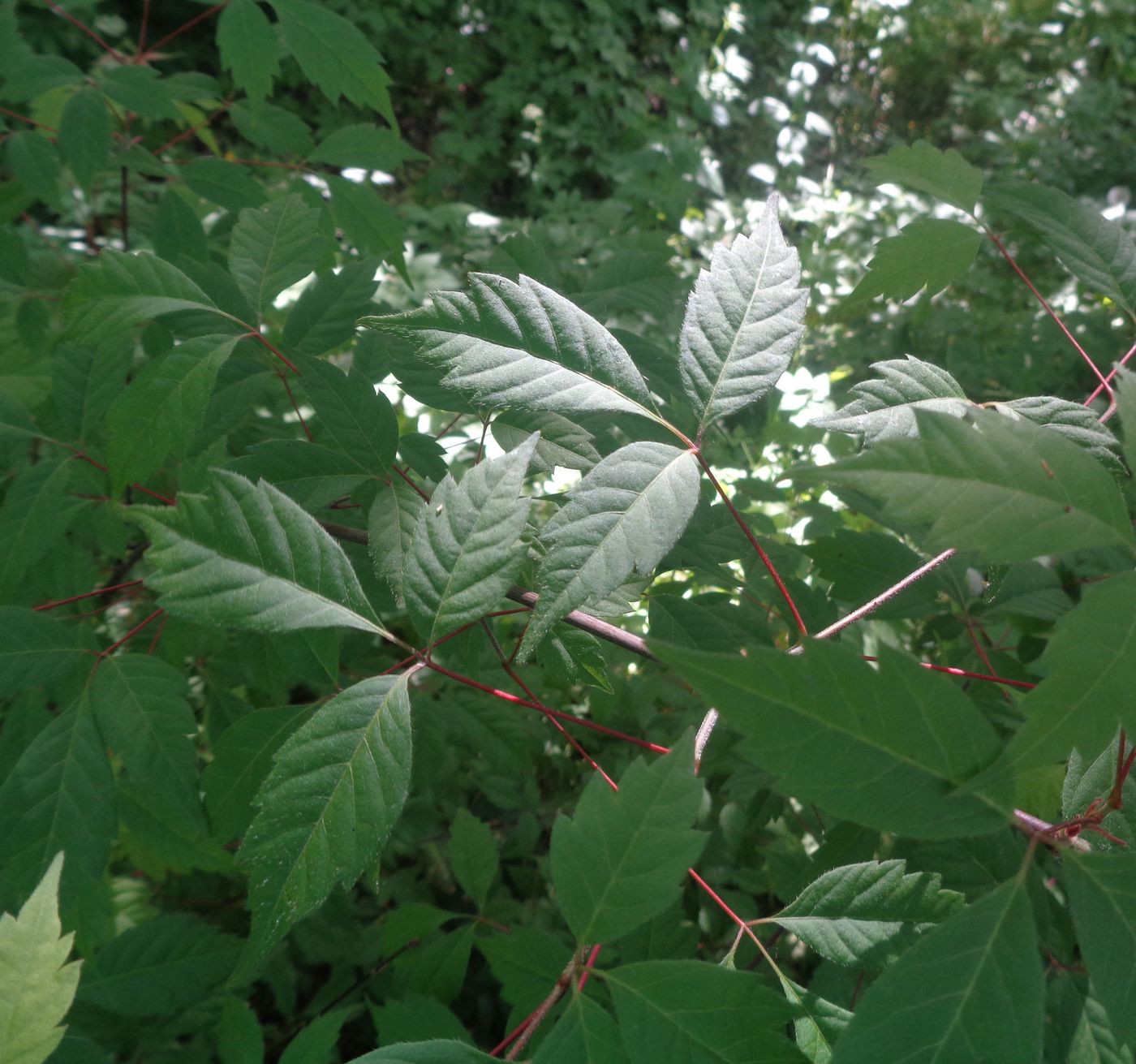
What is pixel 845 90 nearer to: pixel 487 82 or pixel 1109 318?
pixel 487 82

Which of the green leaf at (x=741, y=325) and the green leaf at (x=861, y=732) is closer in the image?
the green leaf at (x=861, y=732)

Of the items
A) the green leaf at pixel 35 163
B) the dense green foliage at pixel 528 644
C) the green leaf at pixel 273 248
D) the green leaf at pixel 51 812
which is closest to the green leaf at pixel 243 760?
the dense green foliage at pixel 528 644

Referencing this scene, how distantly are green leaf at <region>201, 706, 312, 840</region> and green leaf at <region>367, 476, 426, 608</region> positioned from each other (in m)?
0.19

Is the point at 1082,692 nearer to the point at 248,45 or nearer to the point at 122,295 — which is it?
the point at 122,295

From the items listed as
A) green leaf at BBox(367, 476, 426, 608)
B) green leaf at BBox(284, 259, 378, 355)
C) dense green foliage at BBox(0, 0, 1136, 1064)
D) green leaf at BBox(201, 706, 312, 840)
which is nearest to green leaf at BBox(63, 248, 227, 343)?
dense green foliage at BBox(0, 0, 1136, 1064)

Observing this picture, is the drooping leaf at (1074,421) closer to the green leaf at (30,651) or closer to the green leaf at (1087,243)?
the green leaf at (1087,243)

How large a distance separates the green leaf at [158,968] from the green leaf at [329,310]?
3.08 ft

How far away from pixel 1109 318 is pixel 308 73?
2.27 m

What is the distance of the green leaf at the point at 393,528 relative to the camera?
789mm

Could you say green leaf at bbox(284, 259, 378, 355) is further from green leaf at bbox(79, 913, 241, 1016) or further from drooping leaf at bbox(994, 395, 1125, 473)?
green leaf at bbox(79, 913, 241, 1016)

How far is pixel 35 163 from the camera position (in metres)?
1.47

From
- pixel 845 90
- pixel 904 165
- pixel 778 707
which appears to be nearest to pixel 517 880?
pixel 778 707

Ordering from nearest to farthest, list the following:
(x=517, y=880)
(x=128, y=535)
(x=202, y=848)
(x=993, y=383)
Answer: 1. (x=202, y=848)
2. (x=128, y=535)
3. (x=517, y=880)
4. (x=993, y=383)

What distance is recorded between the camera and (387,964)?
Answer: 151cm
